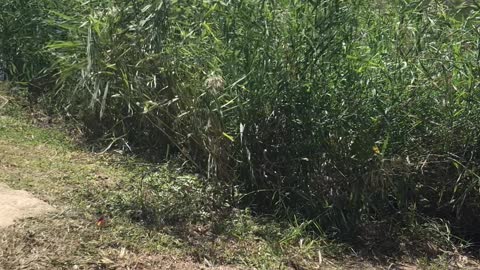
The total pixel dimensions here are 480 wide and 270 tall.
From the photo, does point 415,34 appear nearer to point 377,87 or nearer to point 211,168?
point 377,87

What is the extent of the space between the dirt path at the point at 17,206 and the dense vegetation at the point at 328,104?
3.58ft

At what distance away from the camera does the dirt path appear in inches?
158

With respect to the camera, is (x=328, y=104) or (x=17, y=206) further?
(x=328, y=104)

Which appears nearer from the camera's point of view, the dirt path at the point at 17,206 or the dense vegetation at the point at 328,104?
the dirt path at the point at 17,206

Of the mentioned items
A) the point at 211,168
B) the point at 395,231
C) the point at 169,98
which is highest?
the point at 169,98

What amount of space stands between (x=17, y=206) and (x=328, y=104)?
208cm

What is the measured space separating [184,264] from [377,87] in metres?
1.74

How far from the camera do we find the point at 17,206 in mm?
4145

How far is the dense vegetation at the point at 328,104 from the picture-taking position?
452 centimetres

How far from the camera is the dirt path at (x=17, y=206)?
4008 millimetres

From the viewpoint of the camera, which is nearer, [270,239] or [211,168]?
[270,239]

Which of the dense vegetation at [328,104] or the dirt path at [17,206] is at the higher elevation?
the dense vegetation at [328,104]

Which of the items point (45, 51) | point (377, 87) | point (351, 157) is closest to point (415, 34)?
point (377, 87)

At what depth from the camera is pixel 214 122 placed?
4738 mm
